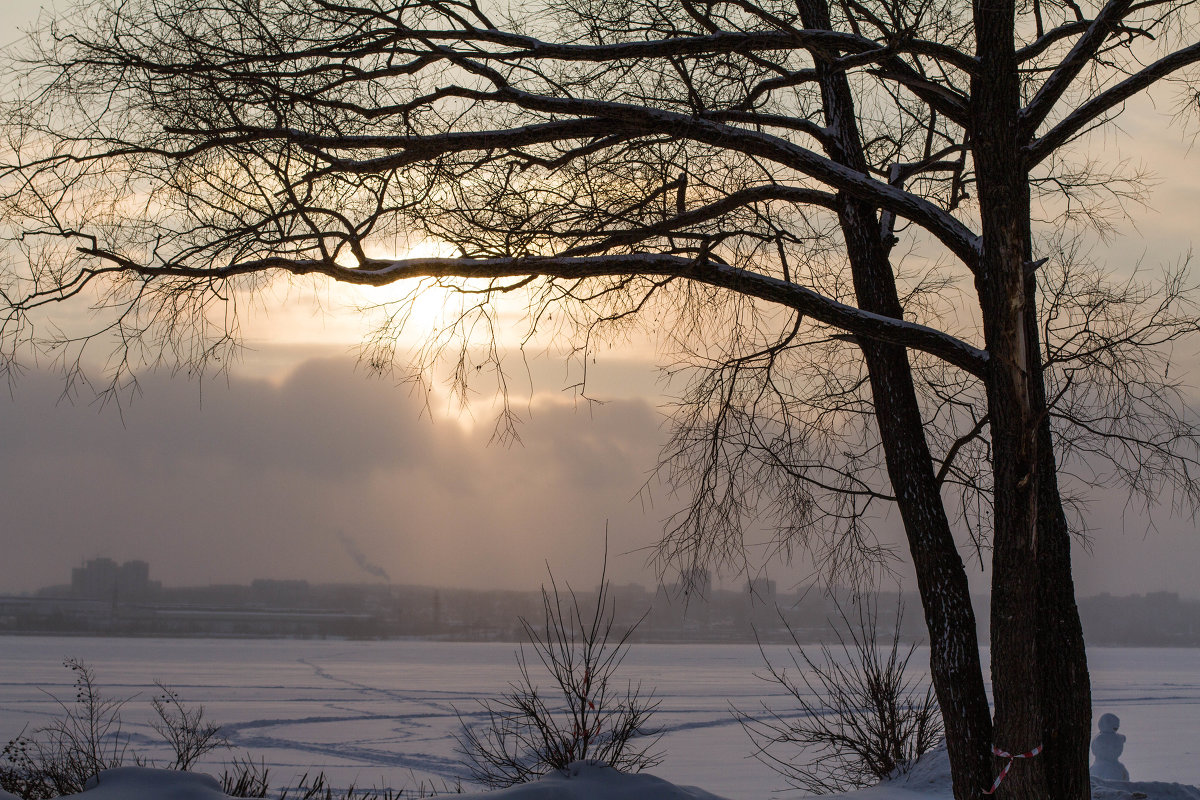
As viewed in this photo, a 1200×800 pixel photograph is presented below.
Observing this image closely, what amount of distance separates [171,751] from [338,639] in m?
88.2

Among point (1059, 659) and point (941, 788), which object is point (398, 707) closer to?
point (941, 788)

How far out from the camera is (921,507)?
6281 mm

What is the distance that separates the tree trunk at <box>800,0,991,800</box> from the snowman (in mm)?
6846

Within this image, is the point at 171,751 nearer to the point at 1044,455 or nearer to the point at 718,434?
the point at 718,434

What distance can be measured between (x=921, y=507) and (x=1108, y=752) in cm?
767

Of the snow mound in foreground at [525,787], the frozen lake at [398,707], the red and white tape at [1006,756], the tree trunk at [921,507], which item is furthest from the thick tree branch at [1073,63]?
the frozen lake at [398,707]

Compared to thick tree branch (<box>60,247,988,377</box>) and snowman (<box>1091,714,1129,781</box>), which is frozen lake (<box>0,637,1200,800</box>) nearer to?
snowman (<box>1091,714,1129,781</box>)

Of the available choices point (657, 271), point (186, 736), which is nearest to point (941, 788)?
point (657, 271)

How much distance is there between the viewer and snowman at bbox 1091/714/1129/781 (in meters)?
11.5

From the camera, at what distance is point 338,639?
106625 millimetres

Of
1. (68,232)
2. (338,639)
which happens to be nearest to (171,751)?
(68,232)

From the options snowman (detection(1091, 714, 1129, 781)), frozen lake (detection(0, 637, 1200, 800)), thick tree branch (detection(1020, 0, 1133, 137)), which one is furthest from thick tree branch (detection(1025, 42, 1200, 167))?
frozen lake (detection(0, 637, 1200, 800))

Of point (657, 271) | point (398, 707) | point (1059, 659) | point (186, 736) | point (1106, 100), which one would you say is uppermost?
point (1106, 100)

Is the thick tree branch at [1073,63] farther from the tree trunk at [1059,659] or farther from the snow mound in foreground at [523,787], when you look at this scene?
the snow mound in foreground at [523,787]
